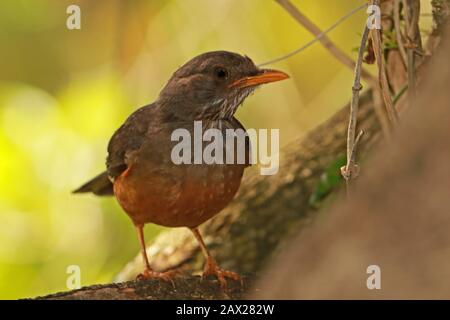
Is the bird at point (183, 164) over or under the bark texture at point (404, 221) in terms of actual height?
over

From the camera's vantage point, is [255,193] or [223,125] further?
[255,193]

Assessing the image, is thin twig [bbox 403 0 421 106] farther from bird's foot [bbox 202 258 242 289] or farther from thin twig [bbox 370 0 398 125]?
bird's foot [bbox 202 258 242 289]

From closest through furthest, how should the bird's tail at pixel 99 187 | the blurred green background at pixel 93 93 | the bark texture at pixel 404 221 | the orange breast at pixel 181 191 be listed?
the bark texture at pixel 404 221 → the orange breast at pixel 181 191 → the bird's tail at pixel 99 187 → the blurred green background at pixel 93 93

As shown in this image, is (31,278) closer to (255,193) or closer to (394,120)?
(255,193)

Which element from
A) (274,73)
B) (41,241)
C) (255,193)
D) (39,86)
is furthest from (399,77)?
(39,86)

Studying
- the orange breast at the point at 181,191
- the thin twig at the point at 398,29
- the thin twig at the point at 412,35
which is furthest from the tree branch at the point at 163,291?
the thin twig at the point at 398,29

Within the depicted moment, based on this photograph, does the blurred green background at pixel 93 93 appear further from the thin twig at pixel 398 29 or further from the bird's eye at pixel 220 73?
the thin twig at pixel 398 29

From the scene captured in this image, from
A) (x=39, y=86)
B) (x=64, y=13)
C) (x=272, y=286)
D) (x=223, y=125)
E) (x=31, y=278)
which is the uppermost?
(x=64, y=13)
